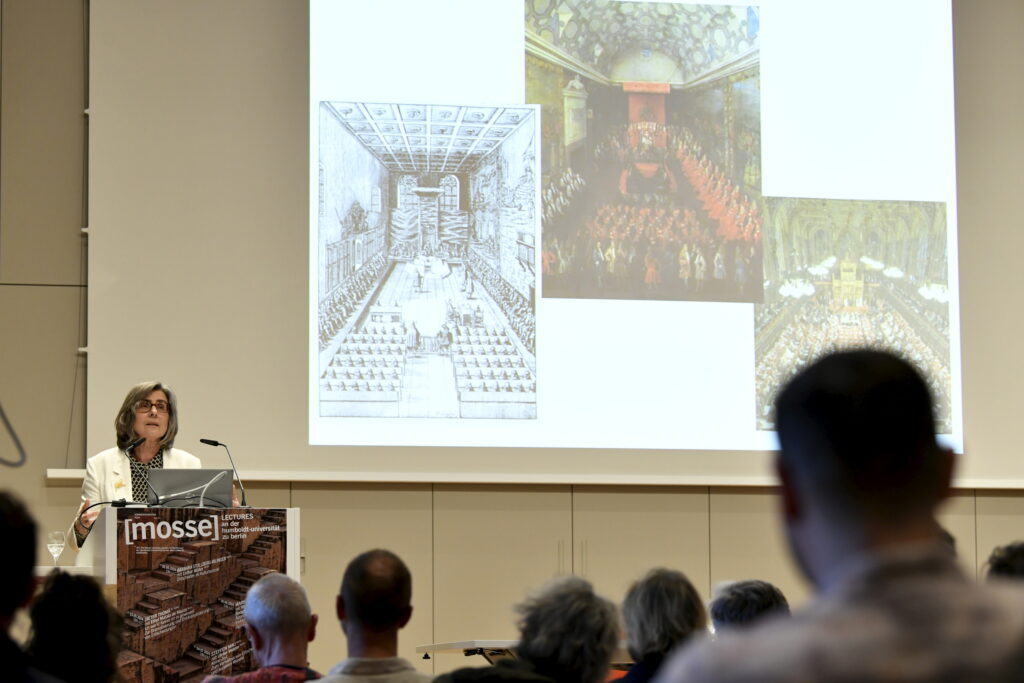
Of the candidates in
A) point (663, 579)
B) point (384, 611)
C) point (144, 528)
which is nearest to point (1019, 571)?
point (663, 579)

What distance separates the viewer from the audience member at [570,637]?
95.4 inches

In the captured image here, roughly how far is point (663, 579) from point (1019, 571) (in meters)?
0.82

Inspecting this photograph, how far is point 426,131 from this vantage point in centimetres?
617

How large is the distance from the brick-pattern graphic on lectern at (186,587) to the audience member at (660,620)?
142 cm

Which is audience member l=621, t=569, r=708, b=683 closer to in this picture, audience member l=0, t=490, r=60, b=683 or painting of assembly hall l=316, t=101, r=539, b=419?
audience member l=0, t=490, r=60, b=683

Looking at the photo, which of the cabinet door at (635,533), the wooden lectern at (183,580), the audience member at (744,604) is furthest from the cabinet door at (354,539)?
the audience member at (744,604)

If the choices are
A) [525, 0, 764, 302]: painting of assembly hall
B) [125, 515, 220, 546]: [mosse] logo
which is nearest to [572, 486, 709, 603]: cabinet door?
[525, 0, 764, 302]: painting of assembly hall

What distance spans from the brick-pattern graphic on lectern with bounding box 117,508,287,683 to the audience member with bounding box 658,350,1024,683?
292 centimetres

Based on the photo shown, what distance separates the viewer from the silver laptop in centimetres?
385

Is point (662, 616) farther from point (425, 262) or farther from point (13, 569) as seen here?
point (425, 262)

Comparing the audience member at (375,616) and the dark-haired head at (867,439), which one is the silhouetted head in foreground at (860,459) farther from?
the audience member at (375,616)

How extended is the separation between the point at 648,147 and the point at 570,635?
4308 mm

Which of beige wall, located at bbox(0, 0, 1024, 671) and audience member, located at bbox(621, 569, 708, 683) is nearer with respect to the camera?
audience member, located at bbox(621, 569, 708, 683)

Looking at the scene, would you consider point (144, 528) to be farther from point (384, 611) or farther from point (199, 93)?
point (199, 93)
